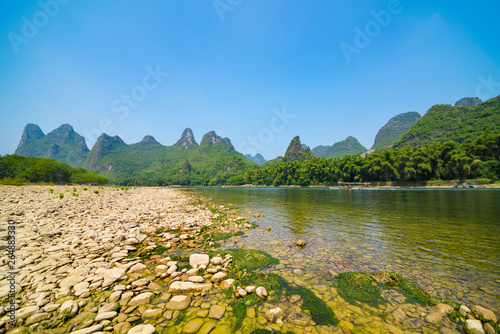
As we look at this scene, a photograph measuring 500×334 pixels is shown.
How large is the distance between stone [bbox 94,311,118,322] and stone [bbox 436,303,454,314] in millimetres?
7487

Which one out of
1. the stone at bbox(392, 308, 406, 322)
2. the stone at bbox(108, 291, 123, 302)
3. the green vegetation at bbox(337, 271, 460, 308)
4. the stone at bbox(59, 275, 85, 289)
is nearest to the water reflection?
the green vegetation at bbox(337, 271, 460, 308)

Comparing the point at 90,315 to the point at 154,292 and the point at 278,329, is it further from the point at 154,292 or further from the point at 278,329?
the point at 278,329

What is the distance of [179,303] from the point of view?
174 inches

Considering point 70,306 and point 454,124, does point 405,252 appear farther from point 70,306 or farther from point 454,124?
point 454,124

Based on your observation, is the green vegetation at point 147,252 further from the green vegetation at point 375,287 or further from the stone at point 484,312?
the stone at point 484,312

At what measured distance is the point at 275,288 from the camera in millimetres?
5281

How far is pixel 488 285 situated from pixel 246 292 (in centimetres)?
731

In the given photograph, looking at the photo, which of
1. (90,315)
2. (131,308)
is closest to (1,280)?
(90,315)

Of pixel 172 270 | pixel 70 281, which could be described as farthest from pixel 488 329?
pixel 70 281

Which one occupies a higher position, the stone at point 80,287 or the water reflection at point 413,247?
the stone at point 80,287

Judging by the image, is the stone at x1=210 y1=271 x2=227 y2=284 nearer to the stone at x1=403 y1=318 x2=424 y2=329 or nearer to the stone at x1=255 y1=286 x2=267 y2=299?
the stone at x1=255 y1=286 x2=267 y2=299

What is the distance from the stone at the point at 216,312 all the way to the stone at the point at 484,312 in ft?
19.1

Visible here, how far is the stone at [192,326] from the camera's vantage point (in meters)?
3.63

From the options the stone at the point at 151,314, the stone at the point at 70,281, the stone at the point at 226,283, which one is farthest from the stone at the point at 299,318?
the stone at the point at 70,281
